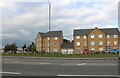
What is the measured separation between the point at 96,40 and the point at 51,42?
17.6 m

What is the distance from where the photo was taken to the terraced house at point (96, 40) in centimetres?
9400

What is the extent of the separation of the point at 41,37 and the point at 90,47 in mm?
20743

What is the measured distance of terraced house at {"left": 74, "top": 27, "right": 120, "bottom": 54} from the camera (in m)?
94.0

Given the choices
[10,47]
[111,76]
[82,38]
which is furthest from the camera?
[82,38]

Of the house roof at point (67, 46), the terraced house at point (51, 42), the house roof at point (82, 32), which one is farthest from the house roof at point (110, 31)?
the terraced house at point (51, 42)

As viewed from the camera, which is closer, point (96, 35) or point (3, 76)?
point (3, 76)

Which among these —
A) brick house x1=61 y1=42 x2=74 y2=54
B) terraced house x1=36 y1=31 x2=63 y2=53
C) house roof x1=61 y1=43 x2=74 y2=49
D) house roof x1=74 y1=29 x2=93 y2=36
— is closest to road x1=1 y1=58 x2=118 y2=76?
house roof x1=74 y1=29 x2=93 y2=36

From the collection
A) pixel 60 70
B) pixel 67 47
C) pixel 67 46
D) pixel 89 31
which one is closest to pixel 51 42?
pixel 67 46

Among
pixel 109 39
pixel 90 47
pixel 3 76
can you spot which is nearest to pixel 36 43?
pixel 90 47

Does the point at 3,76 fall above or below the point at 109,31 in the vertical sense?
below

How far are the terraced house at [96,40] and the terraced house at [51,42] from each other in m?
6.59

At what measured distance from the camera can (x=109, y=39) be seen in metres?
94.9

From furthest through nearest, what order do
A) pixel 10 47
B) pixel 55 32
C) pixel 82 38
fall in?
pixel 55 32
pixel 82 38
pixel 10 47

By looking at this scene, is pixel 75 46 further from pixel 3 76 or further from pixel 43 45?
pixel 3 76
